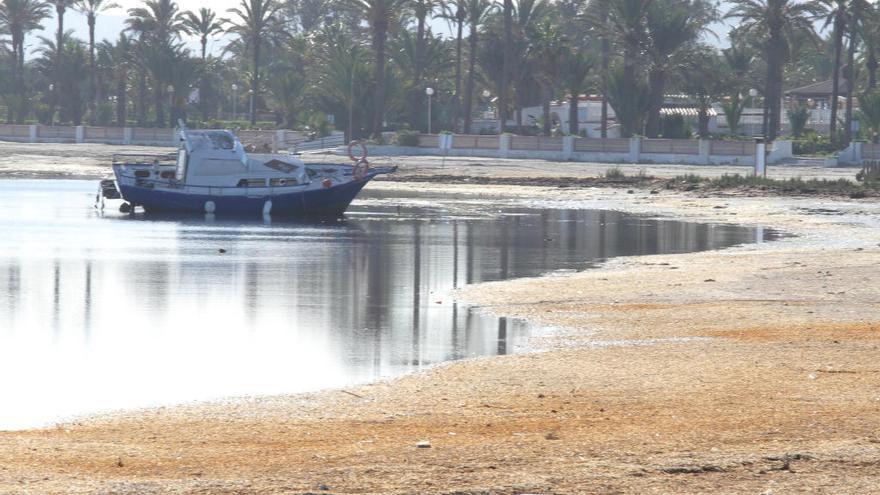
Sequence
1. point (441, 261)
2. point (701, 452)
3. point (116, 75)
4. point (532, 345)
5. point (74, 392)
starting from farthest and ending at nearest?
point (116, 75) < point (441, 261) < point (532, 345) < point (74, 392) < point (701, 452)

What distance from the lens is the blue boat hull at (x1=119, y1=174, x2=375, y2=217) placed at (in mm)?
45875

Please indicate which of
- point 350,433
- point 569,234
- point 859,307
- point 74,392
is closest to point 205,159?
point 569,234

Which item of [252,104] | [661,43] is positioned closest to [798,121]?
[661,43]

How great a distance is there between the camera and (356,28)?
124m

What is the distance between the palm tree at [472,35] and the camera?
273 ft

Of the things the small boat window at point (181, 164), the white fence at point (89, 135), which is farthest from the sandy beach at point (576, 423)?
the white fence at point (89, 135)

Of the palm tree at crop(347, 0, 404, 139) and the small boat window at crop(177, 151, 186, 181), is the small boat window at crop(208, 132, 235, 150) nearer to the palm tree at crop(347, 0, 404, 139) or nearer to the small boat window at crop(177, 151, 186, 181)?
the small boat window at crop(177, 151, 186, 181)

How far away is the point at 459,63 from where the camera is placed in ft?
292

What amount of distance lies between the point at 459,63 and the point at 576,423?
256 feet

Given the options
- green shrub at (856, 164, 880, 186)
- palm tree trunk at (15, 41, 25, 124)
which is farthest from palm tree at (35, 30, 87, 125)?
green shrub at (856, 164, 880, 186)

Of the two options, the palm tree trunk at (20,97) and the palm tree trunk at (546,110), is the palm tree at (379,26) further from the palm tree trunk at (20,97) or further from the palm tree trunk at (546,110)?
the palm tree trunk at (20,97)

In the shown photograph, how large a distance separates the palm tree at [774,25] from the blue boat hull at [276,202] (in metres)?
34.3

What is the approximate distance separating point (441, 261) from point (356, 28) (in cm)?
9638

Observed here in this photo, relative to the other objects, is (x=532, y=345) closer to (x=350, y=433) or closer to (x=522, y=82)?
(x=350, y=433)
